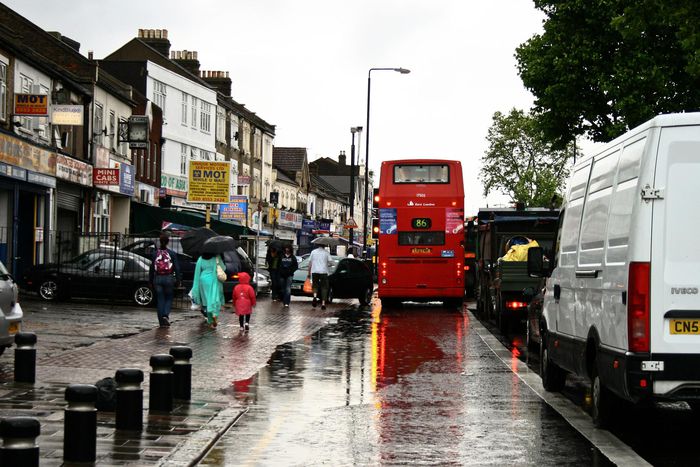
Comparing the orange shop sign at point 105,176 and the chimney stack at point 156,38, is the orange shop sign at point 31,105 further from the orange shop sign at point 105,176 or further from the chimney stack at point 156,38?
the chimney stack at point 156,38

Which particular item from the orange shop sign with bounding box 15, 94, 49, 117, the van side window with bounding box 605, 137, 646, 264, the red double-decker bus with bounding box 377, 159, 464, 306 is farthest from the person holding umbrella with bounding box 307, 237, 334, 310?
Result: the van side window with bounding box 605, 137, 646, 264

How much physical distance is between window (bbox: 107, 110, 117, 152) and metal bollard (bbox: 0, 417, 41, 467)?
3757cm

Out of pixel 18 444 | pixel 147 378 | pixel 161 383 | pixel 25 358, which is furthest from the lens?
pixel 147 378

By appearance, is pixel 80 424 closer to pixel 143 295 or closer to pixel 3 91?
pixel 143 295

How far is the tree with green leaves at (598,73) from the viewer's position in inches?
1497

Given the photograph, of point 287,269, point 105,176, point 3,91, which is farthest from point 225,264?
point 105,176

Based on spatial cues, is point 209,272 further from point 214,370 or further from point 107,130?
point 107,130

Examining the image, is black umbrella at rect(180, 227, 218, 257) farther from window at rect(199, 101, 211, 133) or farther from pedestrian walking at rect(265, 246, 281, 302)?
window at rect(199, 101, 211, 133)

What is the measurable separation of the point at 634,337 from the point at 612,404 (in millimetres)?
1527

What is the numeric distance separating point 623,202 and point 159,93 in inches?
1913

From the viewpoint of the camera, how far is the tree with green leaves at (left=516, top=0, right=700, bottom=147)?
125ft

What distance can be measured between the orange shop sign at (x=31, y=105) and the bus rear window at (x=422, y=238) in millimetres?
10780

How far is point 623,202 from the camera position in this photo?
916 cm

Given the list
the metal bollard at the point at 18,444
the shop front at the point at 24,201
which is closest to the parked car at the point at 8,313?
the metal bollard at the point at 18,444
